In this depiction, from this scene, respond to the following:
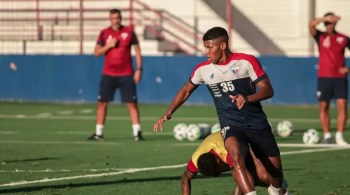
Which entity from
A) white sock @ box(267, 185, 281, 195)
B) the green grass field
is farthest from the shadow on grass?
white sock @ box(267, 185, 281, 195)

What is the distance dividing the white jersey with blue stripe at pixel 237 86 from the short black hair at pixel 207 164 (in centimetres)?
36

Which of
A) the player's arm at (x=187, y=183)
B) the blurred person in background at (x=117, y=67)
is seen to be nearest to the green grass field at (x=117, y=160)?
the blurred person in background at (x=117, y=67)

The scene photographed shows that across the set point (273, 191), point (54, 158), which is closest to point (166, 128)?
point (54, 158)

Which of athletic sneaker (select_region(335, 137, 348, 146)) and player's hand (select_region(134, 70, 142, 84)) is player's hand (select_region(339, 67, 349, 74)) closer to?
athletic sneaker (select_region(335, 137, 348, 146))

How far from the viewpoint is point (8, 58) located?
33750 mm

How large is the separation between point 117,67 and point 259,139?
10152 millimetres

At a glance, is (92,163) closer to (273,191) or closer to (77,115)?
(273,191)

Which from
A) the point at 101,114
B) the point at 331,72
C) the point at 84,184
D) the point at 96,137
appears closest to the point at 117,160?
the point at 84,184

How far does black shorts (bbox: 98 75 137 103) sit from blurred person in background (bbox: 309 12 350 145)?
11.2ft

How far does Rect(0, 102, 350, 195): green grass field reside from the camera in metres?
13.3

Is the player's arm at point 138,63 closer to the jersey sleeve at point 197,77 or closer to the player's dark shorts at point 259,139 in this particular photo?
the jersey sleeve at point 197,77

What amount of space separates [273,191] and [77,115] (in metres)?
16.9

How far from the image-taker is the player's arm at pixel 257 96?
10.4m

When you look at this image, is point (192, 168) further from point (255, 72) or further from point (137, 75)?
point (137, 75)
